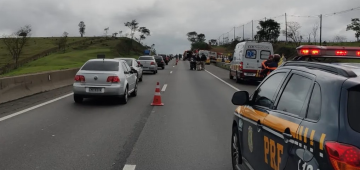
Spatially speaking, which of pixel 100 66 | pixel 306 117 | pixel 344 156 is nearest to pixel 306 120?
pixel 306 117

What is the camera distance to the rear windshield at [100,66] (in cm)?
1364

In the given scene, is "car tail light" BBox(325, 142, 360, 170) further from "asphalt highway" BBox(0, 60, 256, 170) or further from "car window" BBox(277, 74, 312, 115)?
"asphalt highway" BBox(0, 60, 256, 170)

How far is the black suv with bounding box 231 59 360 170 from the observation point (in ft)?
8.53

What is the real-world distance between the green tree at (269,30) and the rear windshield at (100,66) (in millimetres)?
75491

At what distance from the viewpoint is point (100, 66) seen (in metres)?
13.7

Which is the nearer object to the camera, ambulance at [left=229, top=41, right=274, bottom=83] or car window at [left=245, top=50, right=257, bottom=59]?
ambulance at [left=229, top=41, right=274, bottom=83]

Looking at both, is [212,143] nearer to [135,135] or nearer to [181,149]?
[181,149]

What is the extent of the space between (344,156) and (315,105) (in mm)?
680

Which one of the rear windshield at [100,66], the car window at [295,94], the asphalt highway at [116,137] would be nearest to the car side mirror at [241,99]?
the car window at [295,94]

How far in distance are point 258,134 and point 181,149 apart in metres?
3.23

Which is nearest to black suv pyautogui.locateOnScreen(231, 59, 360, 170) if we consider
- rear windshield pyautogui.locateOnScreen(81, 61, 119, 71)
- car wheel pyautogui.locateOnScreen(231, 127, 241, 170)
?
car wheel pyautogui.locateOnScreen(231, 127, 241, 170)

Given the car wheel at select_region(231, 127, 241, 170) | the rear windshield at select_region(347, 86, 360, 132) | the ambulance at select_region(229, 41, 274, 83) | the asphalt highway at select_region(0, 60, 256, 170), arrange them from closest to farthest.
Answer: the rear windshield at select_region(347, 86, 360, 132), the car wheel at select_region(231, 127, 241, 170), the asphalt highway at select_region(0, 60, 256, 170), the ambulance at select_region(229, 41, 274, 83)

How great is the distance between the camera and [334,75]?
3.06 meters

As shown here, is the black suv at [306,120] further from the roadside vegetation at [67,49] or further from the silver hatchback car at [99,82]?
the roadside vegetation at [67,49]
